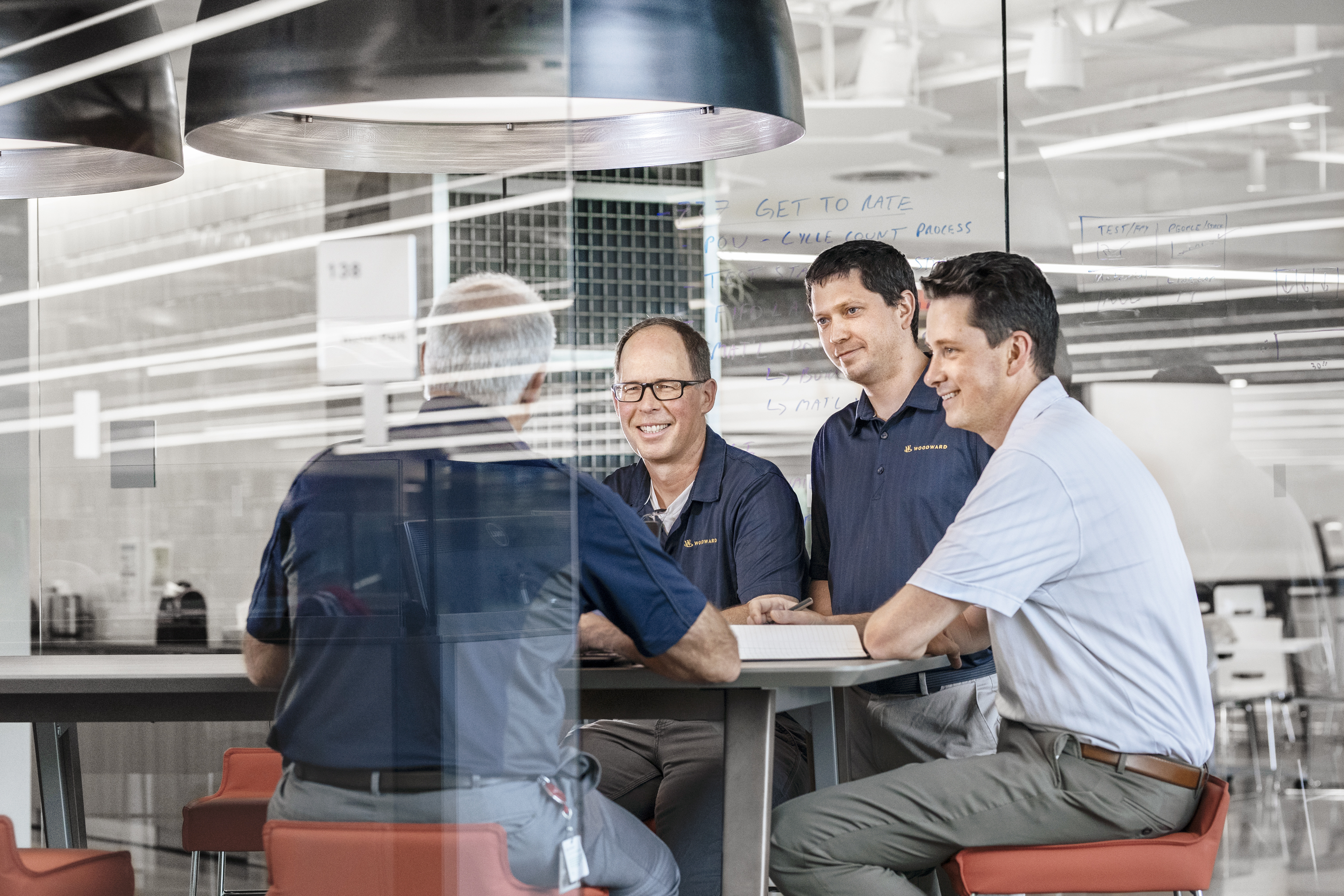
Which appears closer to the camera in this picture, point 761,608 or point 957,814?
point 957,814

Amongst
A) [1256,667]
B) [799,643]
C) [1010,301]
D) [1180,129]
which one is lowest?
[1256,667]

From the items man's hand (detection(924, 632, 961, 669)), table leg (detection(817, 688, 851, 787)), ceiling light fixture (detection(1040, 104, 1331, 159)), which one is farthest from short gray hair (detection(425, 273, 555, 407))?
ceiling light fixture (detection(1040, 104, 1331, 159))

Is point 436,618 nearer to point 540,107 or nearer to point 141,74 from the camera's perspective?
point 540,107

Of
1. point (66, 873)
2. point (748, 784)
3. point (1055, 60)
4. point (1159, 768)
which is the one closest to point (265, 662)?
point (66, 873)

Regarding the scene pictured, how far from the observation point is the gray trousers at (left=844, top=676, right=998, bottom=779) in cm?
279

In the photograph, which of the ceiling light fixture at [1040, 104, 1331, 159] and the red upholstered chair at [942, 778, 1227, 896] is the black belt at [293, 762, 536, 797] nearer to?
the red upholstered chair at [942, 778, 1227, 896]

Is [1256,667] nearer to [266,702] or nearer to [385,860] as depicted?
[385,860]

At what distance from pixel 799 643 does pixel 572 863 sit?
581mm

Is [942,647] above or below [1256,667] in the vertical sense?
above

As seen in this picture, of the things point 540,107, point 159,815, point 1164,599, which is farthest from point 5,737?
point 1164,599

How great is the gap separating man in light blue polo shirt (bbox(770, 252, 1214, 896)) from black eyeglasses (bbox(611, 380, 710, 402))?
34.3 inches

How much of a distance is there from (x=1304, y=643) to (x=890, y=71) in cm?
220

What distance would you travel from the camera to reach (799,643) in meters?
2.23

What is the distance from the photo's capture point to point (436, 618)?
1714 mm
